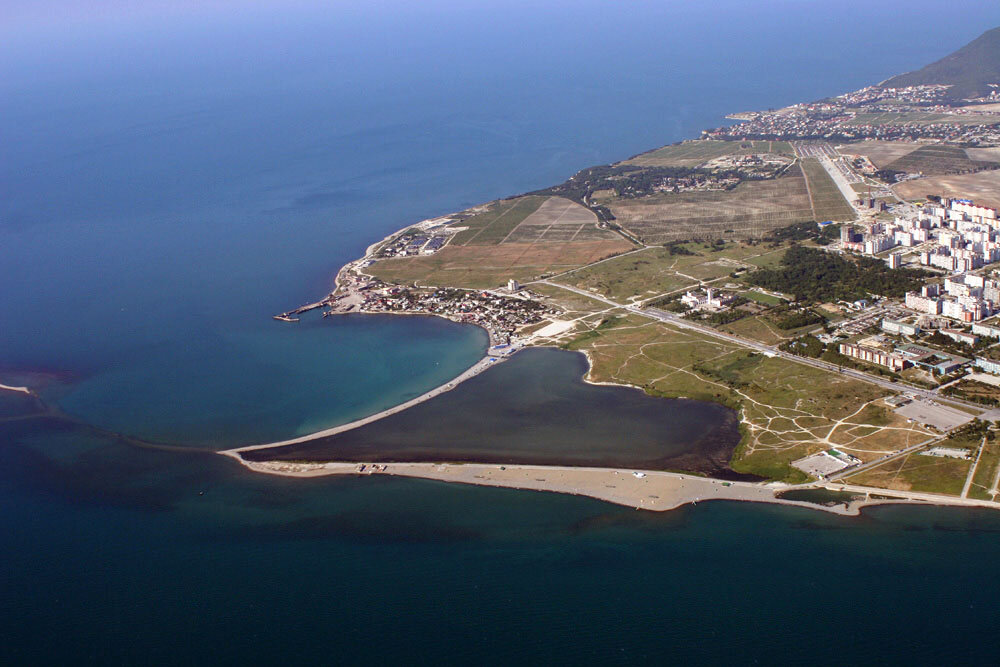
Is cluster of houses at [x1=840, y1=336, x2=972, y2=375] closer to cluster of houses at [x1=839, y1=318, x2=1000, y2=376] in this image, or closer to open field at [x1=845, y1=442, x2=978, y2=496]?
cluster of houses at [x1=839, y1=318, x2=1000, y2=376]

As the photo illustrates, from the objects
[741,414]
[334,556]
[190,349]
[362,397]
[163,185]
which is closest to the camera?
[334,556]

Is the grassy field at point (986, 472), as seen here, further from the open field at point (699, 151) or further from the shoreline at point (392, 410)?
the open field at point (699, 151)

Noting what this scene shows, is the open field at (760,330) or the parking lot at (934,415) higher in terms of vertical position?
the open field at (760,330)

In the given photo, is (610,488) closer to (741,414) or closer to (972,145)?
(741,414)

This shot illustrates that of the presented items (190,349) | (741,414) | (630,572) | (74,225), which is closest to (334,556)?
(630,572)

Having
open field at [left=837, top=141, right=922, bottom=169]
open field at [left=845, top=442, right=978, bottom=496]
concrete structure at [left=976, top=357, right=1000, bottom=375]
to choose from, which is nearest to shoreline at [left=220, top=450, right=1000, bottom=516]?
open field at [left=845, top=442, right=978, bottom=496]

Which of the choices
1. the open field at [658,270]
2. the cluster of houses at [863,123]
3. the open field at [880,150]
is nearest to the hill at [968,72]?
the cluster of houses at [863,123]

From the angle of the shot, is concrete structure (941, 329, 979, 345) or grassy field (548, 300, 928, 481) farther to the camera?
concrete structure (941, 329, 979, 345)
